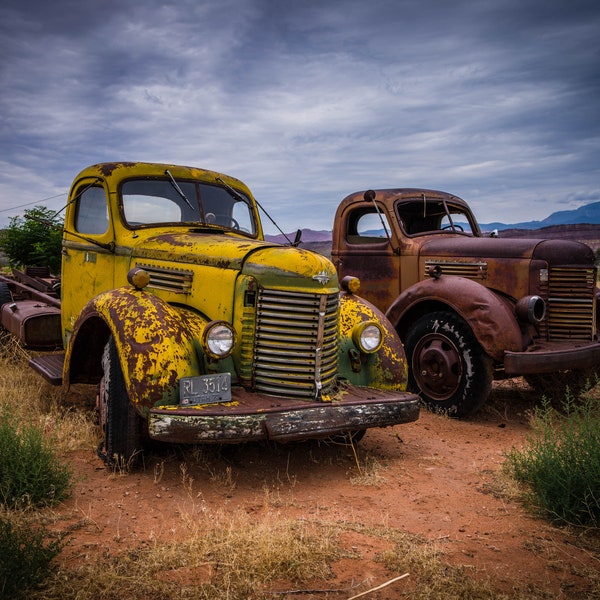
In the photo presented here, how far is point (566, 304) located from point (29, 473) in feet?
17.3

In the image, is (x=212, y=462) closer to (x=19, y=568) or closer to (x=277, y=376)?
(x=277, y=376)

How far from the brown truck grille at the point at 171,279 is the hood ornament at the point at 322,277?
3.26 ft

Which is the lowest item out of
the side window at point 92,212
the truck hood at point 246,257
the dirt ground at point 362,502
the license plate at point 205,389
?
the dirt ground at point 362,502

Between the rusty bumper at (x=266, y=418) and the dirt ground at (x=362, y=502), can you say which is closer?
the dirt ground at (x=362, y=502)

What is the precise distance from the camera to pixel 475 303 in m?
6.02

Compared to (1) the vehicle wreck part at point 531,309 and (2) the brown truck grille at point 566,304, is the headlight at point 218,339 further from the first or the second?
(2) the brown truck grille at point 566,304

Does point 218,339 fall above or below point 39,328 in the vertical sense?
above

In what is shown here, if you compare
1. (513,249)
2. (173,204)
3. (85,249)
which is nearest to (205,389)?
(173,204)

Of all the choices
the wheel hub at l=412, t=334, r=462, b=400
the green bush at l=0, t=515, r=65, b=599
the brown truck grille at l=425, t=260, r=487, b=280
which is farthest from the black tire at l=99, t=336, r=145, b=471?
the brown truck grille at l=425, t=260, r=487, b=280

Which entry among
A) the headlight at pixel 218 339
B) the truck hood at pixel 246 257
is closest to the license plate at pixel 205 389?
the headlight at pixel 218 339

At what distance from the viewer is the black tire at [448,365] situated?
6.04 metres

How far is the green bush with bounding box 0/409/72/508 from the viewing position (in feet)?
12.2

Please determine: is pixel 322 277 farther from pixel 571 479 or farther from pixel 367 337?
pixel 571 479

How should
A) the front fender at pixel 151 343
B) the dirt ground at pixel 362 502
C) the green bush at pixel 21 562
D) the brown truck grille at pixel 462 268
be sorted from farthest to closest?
the brown truck grille at pixel 462 268 → the front fender at pixel 151 343 → the dirt ground at pixel 362 502 → the green bush at pixel 21 562
